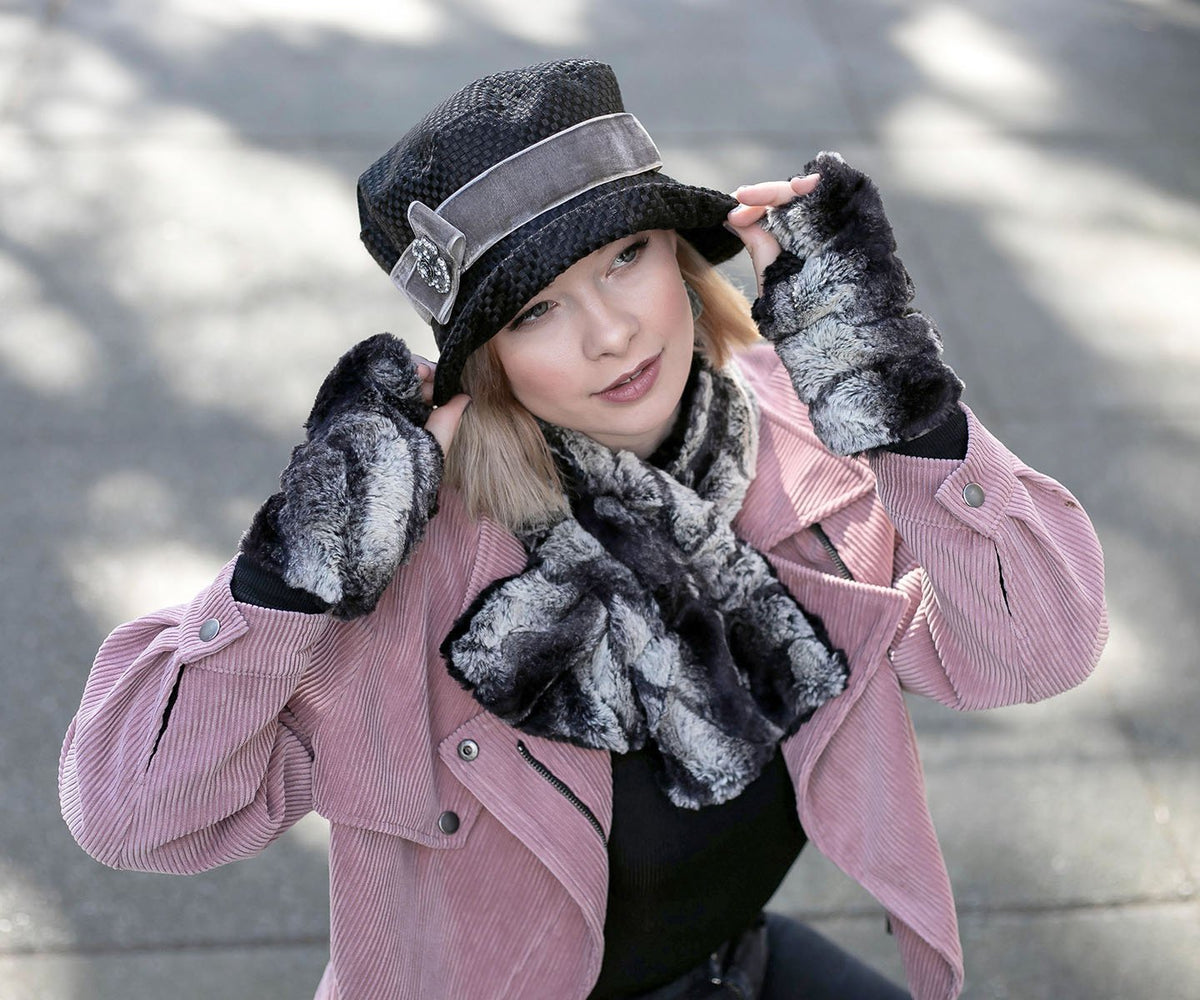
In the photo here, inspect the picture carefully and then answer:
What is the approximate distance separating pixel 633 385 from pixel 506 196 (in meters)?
0.30

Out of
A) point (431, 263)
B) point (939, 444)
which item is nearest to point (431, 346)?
point (431, 263)

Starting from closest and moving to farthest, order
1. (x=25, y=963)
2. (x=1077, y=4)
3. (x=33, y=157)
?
(x=25, y=963)
(x=33, y=157)
(x=1077, y=4)

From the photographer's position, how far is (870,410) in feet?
5.59

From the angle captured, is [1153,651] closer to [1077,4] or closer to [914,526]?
[914,526]

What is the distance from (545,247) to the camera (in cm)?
160

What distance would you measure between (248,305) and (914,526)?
9.18 ft

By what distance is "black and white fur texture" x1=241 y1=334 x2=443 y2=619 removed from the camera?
1.62 metres

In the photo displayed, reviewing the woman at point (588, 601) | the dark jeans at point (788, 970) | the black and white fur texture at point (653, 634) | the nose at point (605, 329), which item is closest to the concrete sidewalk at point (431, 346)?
the dark jeans at point (788, 970)

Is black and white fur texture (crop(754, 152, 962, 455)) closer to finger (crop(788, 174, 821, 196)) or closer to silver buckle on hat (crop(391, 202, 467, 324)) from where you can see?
finger (crop(788, 174, 821, 196))

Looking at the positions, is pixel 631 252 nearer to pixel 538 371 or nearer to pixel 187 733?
pixel 538 371

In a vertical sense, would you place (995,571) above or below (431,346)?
above

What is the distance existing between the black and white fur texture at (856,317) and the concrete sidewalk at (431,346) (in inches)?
57.7

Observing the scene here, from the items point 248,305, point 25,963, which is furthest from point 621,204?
point 248,305

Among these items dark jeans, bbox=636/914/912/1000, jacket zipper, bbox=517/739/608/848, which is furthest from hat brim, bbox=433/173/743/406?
dark jeans, bbox=636/914/912/1000
